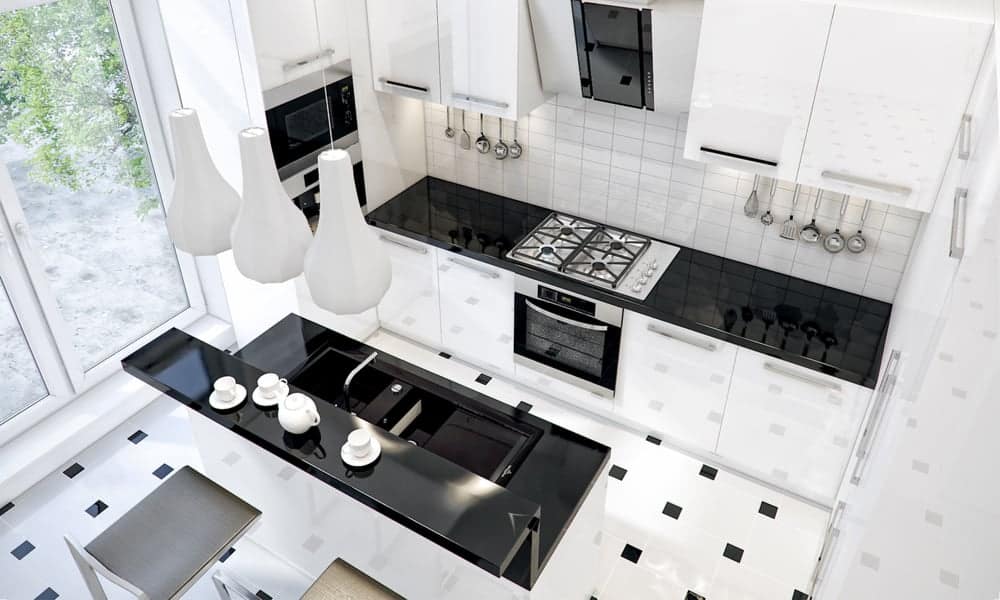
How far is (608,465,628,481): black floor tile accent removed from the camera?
396 cm

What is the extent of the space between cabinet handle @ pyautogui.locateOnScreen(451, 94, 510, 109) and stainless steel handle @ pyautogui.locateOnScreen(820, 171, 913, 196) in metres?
1.57

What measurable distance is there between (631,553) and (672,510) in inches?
14.1

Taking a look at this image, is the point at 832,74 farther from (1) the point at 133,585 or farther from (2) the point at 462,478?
(1) the point at 133,585

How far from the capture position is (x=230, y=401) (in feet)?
9.39

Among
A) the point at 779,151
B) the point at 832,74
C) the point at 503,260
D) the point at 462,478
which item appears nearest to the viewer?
the point at 462,478

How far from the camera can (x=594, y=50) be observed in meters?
3.49

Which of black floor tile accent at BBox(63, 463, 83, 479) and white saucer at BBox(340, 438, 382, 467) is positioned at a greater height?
white saucer at BBox(340, 438, 382, 467)

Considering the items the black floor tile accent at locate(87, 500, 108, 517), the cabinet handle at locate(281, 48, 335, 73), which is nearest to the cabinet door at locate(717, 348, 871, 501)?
the cabinet handle at locate(281, 48, 335, 73)

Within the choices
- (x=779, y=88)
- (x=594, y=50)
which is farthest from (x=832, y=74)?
(x=594, y=50)

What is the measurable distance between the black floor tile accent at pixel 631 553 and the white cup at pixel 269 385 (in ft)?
5.95

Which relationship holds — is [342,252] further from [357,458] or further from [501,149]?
[501,149]

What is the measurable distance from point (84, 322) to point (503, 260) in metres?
2.42

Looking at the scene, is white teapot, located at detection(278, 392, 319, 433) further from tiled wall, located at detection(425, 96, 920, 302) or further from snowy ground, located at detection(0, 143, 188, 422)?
tiled wall, located at detection(425, 96, 920, 302)

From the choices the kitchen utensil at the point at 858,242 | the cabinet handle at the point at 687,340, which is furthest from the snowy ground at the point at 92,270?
the kitchen utensil at the point at 858,242
